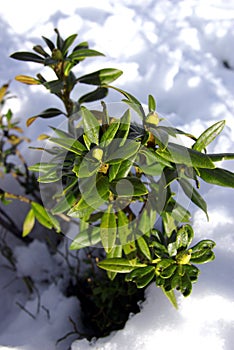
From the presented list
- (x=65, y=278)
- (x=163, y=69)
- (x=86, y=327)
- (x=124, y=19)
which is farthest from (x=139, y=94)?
(x=86, y=327)

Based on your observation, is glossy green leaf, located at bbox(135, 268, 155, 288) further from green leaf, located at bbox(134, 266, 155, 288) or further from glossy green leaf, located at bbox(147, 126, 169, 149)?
glossy green leaf, located at bbox(147, 126, 169, 149)

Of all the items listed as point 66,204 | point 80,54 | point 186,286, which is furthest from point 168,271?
point 80,54

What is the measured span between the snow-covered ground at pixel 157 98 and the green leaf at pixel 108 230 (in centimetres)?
28

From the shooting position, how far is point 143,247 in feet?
3.24

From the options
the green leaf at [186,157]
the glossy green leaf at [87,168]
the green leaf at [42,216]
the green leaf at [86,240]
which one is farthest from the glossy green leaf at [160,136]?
the green leaf at [42,216]

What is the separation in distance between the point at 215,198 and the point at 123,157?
597mm

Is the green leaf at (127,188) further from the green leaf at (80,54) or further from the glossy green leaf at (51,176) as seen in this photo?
the green leaf at (80,54)

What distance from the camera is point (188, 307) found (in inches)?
40.8

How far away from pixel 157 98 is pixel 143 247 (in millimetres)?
913

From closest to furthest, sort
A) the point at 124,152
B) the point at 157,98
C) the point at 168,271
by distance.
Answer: the point at 124,152
the point at 168,271
the point at 157,98

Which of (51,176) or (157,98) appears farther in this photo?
(157,98)

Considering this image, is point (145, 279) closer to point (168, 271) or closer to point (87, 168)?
point (168, 271)

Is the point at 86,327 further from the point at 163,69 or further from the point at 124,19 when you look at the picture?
the point at 124,19

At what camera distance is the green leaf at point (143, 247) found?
0.97 metres
